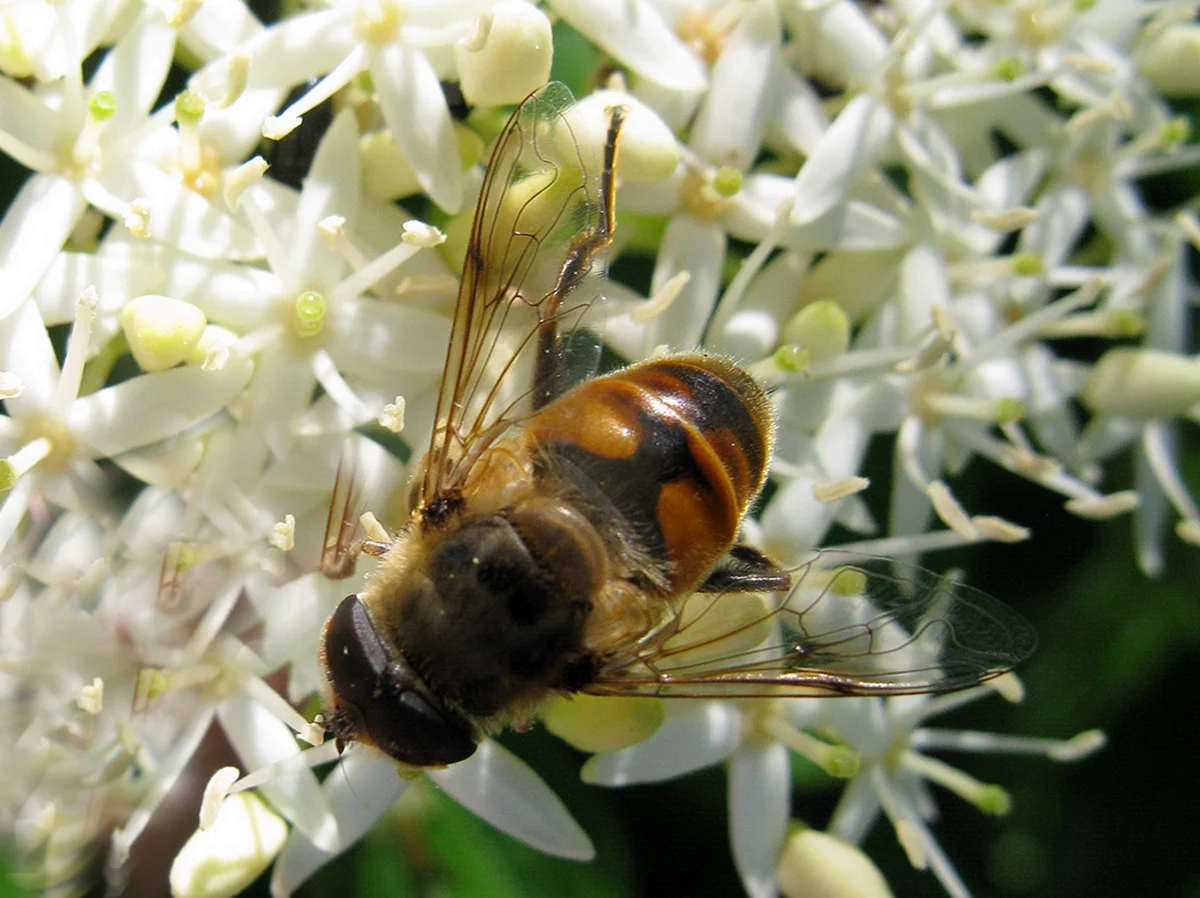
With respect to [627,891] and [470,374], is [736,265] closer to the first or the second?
[470,374]

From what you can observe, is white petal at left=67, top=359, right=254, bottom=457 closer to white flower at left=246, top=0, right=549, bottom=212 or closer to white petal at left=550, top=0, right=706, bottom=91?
white flower at left=246, top=0, right=549, bottom=212

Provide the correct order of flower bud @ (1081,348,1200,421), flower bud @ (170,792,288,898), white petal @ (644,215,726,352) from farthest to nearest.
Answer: flower bud @ (1081,348,1200,421) → white petal @ (644,215,726,352) → flower bud @ (170,792,288,898)

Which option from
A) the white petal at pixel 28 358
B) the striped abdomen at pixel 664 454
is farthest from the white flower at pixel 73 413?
the striped abdomen at pixel 664 454

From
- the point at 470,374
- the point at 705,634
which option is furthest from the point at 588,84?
the point at 705,634

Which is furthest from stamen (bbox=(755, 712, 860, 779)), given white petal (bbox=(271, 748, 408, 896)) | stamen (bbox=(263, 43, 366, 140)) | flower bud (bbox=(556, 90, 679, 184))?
stamen (bbox=(263, 43, 366, 140))

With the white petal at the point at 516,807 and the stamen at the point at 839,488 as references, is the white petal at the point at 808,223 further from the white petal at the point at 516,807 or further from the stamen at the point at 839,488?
the white petal at the point at 516,807
